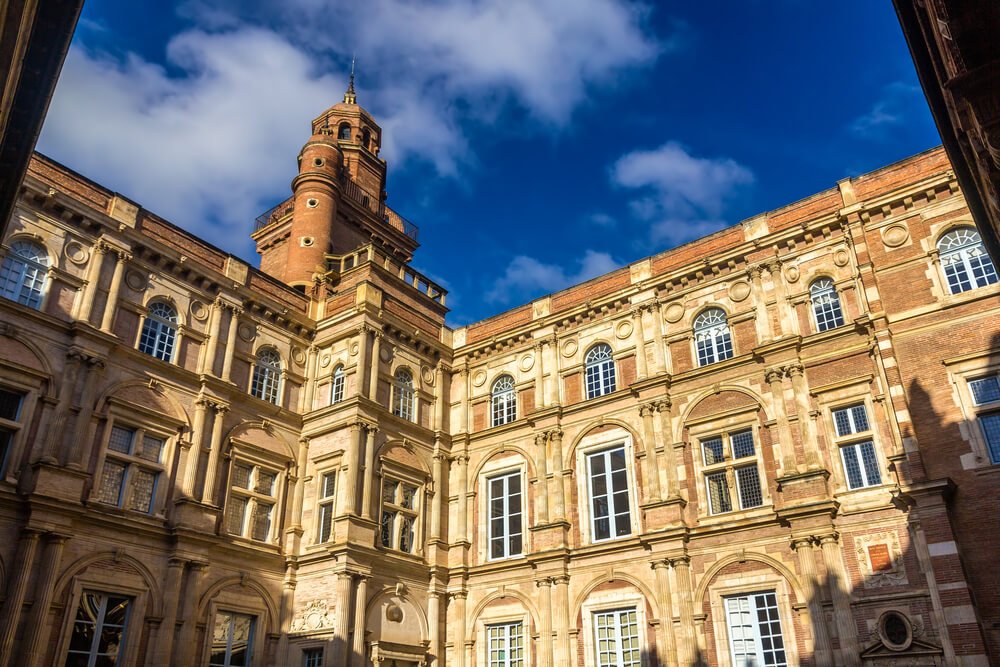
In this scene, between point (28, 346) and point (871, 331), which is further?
point (871, 331)

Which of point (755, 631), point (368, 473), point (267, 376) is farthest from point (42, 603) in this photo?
point (755, 631)

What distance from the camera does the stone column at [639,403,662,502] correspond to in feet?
79.9

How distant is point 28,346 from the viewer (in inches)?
814

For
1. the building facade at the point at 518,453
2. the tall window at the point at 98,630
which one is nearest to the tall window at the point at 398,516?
the building facade at the point at 518,453

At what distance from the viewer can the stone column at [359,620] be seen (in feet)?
74.8

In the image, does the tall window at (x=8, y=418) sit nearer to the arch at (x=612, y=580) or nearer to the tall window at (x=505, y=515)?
the tall window at (x=505, y=515)

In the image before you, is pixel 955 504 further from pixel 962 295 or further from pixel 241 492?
pixel 241 492

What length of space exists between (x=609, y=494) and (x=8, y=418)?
17.4 m

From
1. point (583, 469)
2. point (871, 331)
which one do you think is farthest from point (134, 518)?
point (871, 331)

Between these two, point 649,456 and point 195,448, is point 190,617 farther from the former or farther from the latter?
point 649,456

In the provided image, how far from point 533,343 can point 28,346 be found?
16.3 meters

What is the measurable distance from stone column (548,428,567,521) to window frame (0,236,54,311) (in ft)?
52.9

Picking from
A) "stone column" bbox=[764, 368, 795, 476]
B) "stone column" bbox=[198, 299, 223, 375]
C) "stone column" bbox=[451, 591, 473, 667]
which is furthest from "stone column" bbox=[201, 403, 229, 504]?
"stone column" bbox=[764, 368, 795, 476]

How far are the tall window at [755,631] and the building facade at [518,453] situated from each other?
61 millimetres
